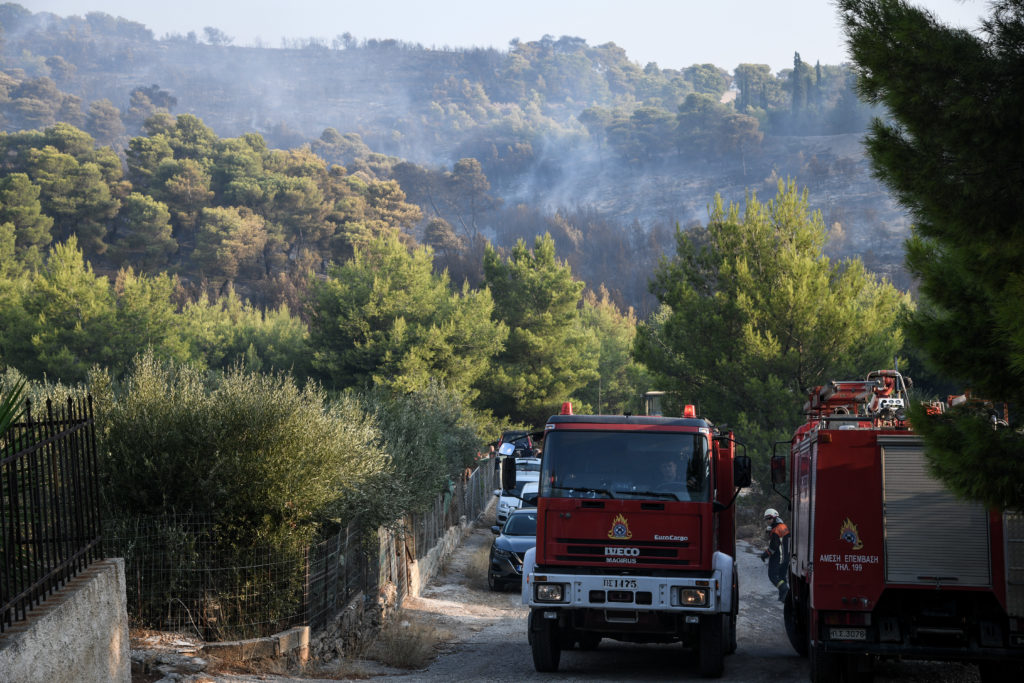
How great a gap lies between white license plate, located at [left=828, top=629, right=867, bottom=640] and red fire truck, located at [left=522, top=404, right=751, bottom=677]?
4.85 ft

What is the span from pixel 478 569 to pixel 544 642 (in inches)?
497

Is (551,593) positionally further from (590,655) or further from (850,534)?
(590,655)

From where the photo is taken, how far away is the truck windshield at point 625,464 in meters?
12.3

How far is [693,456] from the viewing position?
40.7 ft

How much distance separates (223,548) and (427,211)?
570 feet

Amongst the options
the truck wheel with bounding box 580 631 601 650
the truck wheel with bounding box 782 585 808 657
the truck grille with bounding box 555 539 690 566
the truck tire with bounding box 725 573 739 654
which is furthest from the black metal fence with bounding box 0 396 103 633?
the truck wheel with bounding box 782 585 808 657

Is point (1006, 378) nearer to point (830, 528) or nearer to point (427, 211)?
point (830, 528)

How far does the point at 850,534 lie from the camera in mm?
10805

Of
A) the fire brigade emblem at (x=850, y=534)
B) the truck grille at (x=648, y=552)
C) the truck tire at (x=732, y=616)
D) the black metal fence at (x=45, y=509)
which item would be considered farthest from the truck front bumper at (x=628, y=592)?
the black metal fence at (x=45, y=509)

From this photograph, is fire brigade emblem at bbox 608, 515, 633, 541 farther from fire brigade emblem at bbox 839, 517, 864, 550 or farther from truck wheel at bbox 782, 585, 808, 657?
truck wheel at bbox 782, 585, 808, 657

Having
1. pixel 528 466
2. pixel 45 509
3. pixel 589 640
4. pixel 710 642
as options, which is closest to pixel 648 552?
pixel 710 642

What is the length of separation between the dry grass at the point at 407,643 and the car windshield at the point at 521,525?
5.07 meters

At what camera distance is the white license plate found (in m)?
10.8

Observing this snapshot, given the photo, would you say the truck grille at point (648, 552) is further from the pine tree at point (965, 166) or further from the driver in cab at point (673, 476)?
the pine tree at point (965, 166)
